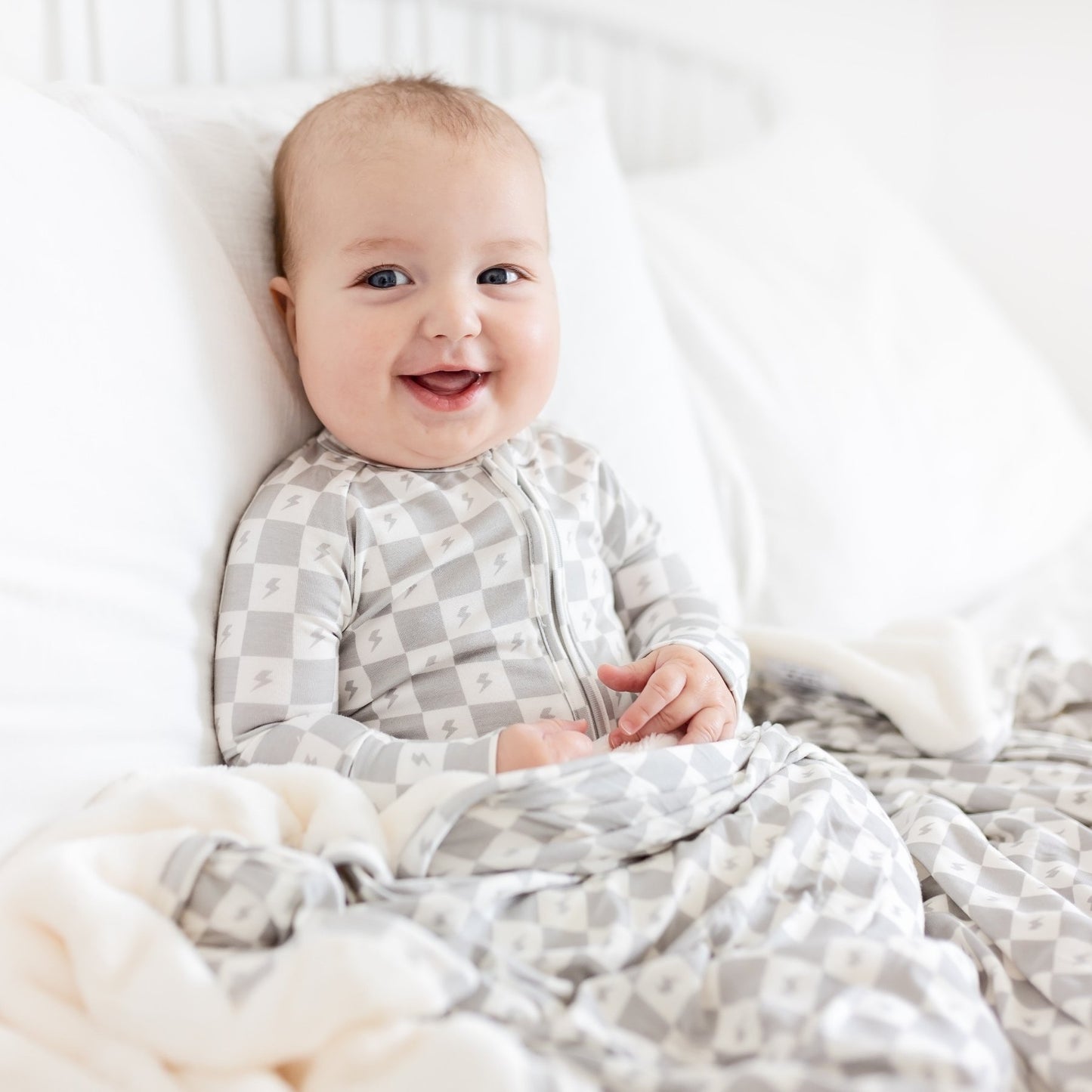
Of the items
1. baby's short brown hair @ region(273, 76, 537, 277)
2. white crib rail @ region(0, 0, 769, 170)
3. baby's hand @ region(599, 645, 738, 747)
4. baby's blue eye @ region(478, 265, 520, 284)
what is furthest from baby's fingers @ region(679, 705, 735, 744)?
white crib rail @ region(0, 0, 769, 170)

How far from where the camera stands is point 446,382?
3.14ft

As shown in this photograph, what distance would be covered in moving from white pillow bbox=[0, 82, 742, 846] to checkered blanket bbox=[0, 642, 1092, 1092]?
0.23 feet

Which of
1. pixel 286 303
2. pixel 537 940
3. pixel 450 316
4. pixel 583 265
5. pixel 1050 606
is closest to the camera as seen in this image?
pixel 537 940

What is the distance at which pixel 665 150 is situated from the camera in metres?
1.97

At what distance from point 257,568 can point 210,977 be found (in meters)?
0.34

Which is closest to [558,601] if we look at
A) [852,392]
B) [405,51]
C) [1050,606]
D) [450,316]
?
[450,316]

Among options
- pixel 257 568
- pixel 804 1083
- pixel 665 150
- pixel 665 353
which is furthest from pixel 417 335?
pixel 665 150

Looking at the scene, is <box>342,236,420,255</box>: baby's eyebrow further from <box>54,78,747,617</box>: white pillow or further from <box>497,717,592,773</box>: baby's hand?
<box>497,717,592,773</box>: baby's hand

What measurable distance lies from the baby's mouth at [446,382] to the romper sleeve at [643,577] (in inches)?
7.1

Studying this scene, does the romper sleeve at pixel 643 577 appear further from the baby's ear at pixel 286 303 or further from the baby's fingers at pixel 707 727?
the baby's ear at pixel 286 303

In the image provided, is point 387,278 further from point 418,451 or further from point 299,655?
point 299,655

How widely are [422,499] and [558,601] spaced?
0.45ft

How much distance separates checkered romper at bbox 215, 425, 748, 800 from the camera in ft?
2.79

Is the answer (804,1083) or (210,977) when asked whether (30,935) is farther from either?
(804,1083)
